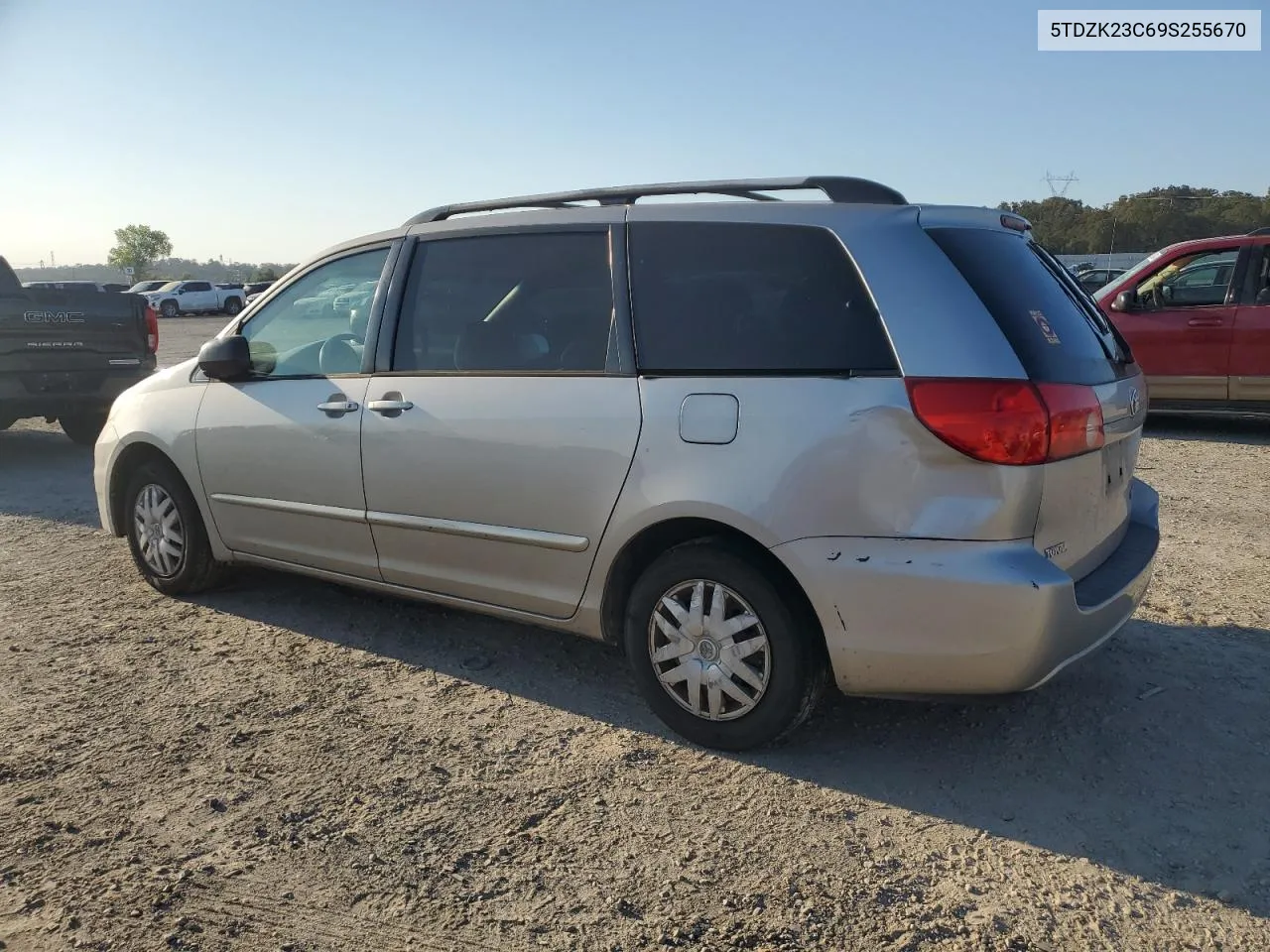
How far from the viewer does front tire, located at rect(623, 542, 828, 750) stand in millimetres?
3240

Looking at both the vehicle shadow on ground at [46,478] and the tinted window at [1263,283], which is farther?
the tinted window at [1263,283]

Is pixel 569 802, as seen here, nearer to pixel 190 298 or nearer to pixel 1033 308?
pixel 1033 308

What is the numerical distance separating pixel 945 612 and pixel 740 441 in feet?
2.56

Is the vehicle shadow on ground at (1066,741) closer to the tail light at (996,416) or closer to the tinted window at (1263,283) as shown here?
the tail light at (996,416)

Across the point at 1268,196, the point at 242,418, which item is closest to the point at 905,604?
the point at 242,418

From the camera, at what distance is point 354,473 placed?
4.26 meters

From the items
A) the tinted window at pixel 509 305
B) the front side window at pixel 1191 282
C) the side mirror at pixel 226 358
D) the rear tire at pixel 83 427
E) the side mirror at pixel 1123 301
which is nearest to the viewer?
the tinted window at pixel 509 305

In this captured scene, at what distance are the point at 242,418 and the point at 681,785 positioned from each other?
2.69 meters

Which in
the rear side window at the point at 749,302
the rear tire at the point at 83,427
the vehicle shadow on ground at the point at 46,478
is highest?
the rear side window at the point at 749,302

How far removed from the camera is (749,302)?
133 inches

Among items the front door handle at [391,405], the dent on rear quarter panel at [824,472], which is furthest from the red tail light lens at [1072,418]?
the front door handle at [391,405]

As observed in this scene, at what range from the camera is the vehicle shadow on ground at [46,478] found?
7312 millimetres

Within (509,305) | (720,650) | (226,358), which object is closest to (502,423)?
(509,305)

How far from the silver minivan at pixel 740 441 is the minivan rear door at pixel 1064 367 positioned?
13 mm
